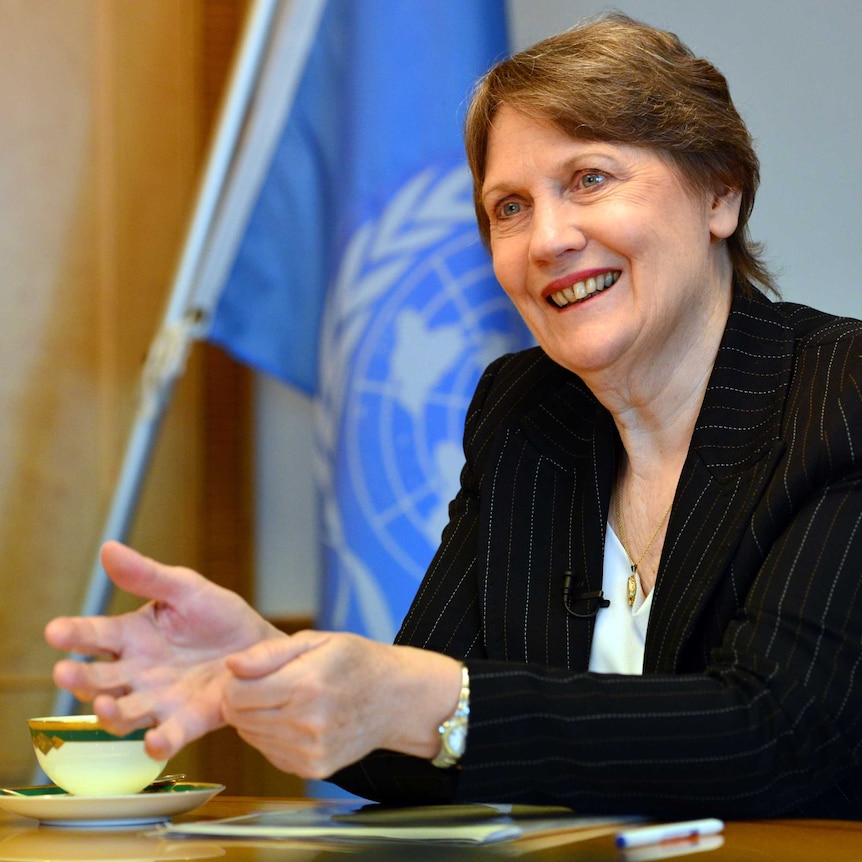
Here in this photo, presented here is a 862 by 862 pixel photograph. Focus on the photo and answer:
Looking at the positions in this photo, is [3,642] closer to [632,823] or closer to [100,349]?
[100,349]

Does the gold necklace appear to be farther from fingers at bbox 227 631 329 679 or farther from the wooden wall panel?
the wooden wall panel

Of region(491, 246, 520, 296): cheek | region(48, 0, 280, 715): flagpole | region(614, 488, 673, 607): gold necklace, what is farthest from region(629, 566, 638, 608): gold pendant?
region(48, 0, 280, 715): flagpole

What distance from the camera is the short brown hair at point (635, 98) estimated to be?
155cm

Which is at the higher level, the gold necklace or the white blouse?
the gold necklace

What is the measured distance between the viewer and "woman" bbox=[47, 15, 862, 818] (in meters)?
1.00

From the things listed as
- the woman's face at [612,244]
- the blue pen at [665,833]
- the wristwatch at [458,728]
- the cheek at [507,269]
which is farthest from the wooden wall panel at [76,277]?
the blue pen at [665,833]

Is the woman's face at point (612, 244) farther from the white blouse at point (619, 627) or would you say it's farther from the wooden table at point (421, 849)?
the wooden table at point (421, 849)

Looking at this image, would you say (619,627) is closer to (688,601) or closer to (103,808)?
(688,601)

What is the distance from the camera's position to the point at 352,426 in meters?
A: 2.70

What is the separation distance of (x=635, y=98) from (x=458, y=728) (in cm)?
89

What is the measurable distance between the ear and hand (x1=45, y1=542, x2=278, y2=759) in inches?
35.3

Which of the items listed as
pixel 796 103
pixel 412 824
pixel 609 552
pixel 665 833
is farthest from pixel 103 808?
pixel 796 103

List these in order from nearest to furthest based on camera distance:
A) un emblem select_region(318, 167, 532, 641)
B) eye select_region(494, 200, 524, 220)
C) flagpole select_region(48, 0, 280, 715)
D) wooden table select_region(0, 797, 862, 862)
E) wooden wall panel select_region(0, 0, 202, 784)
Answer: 1. wooden table select_region(0, 797, 862, 862)
2. eye select_region(494, 200, 524, 220)
3. un emblem select_region(318, 167, 532, 641)
4. flagpole select_region(48, 0, 280, 715)
5. wooden wall panel select_region(0, 0, 202, 784)

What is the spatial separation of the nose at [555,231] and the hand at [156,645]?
0.74m
